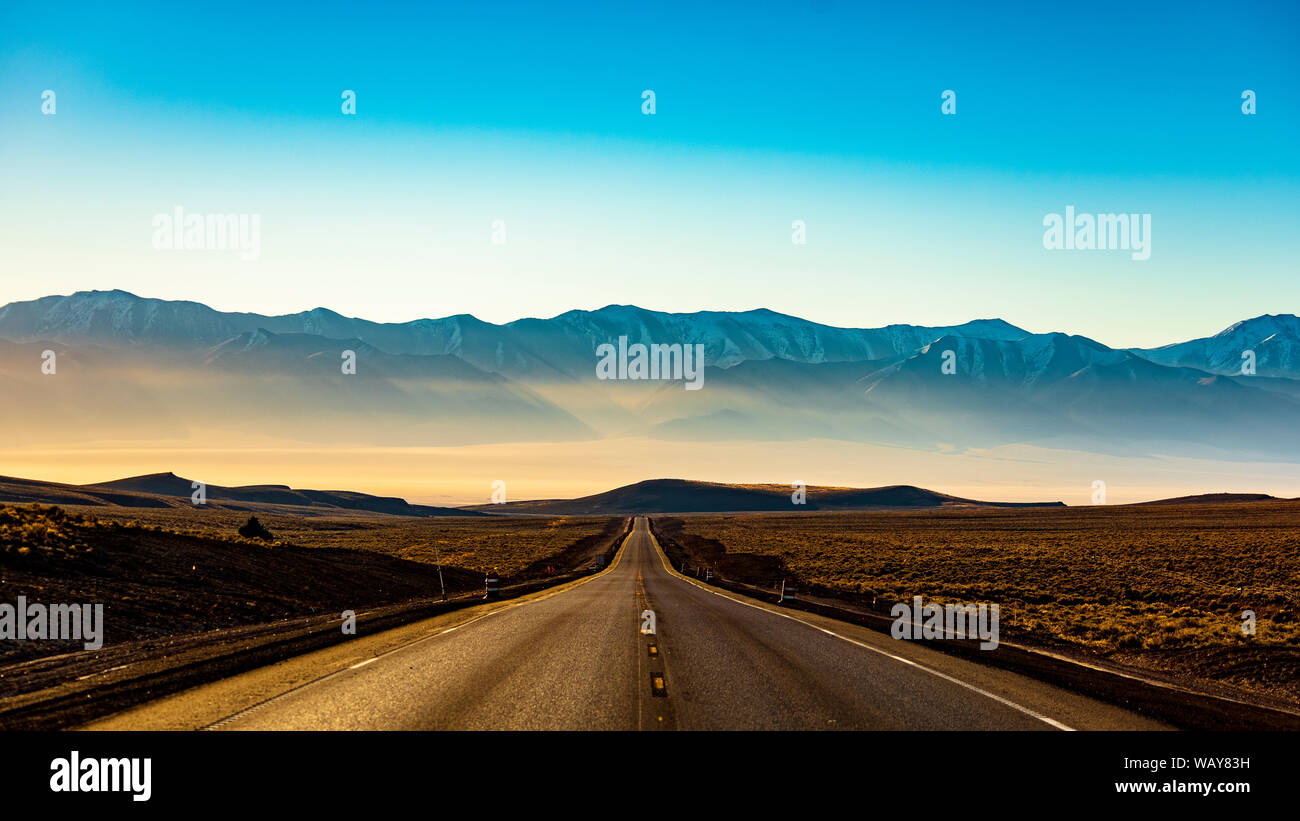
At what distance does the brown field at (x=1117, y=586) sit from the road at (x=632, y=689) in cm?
641

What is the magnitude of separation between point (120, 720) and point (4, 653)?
866 centimetres

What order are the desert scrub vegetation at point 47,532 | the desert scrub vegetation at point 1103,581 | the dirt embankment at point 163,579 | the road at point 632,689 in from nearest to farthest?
the road at point 632,689 < the dirt embankment at point 163,579 < the desert scrub vegetation at point 1103,581 < the desert scrub vegetation at point 47,532

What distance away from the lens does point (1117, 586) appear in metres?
40.2

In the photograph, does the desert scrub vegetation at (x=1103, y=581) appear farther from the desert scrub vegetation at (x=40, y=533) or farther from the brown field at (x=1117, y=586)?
the desert scrub vegetation at (x=40, y=533)

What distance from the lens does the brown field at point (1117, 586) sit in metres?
20.1

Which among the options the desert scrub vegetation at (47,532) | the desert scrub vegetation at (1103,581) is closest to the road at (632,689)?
the desert scrub vegetation at (1103,581)

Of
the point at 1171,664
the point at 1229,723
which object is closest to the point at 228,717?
the point at 1229,723

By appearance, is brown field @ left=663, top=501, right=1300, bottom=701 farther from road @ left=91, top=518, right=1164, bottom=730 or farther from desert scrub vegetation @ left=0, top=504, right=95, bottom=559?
desert scrub vegetation @ left=0, top=504, right=95, bottom=559

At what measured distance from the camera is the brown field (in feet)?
66.0

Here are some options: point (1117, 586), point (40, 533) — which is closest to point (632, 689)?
point (40, 533)

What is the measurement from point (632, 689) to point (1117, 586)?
35.0 metres

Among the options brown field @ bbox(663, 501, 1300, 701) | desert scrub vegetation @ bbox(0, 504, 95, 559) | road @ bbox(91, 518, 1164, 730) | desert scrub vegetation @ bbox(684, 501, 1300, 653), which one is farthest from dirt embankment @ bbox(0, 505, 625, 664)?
desert scrub vegetation @ bbox(684, 501, 1300, 653)

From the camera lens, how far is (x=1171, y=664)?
62.8ft
